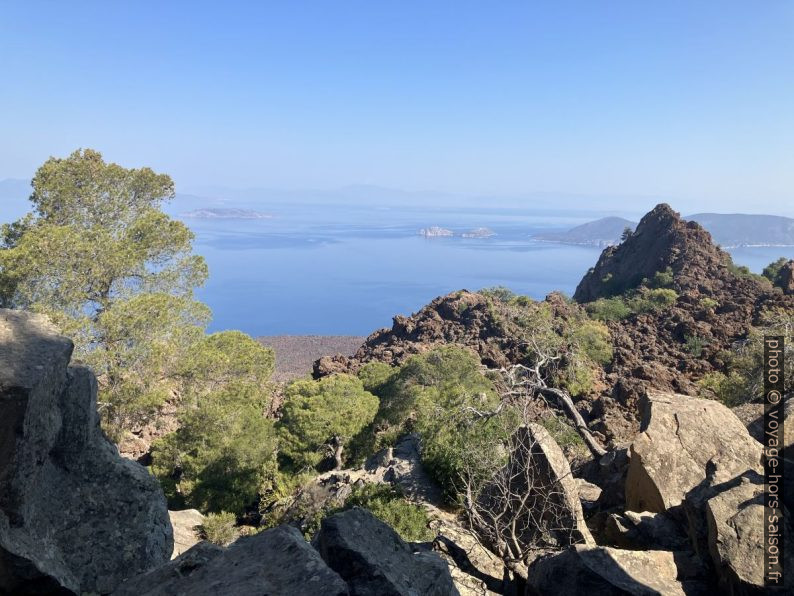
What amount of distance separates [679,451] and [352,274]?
382ft

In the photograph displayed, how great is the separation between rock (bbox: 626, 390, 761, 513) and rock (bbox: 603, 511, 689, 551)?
1.48 ft

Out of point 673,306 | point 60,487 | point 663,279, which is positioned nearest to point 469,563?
point 60,487

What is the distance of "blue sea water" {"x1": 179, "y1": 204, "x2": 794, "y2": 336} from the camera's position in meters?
84.9

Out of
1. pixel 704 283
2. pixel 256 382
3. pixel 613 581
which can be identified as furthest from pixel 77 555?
pixel 704 283

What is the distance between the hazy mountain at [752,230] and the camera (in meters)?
130

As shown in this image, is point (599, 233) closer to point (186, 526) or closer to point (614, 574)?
point (186, 526)

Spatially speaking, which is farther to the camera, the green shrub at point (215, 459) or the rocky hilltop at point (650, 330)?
the rocky hilltop at point (650, 330)

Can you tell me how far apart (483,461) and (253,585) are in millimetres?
6422

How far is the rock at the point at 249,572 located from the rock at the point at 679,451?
5.88 metres

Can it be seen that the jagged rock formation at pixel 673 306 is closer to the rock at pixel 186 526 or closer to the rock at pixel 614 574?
the rock at pixel 614 574

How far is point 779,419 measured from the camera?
22.4 ft

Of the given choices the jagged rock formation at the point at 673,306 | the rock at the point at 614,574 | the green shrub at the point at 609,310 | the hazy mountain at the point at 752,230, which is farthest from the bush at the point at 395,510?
the hazy mountain at the point at 752,230

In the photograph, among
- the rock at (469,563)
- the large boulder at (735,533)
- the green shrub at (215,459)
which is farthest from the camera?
the green shrub at (215,459)

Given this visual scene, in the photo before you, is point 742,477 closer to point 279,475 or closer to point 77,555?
point 77,555
